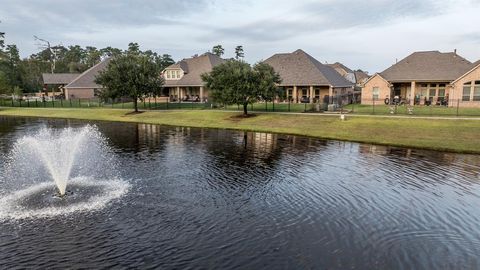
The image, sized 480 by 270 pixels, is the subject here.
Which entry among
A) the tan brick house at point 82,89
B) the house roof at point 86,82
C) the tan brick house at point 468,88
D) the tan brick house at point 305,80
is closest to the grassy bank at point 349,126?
the tan brick house at point 305,80

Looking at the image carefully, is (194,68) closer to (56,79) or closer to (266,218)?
(56,79)

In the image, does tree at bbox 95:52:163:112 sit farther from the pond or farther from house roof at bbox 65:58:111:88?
the pond

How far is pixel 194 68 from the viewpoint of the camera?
215 ft

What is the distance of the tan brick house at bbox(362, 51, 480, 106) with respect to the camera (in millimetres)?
48875

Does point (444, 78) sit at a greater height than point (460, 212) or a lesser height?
greater

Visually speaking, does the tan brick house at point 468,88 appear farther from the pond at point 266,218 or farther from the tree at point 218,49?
the tree at point 218,49

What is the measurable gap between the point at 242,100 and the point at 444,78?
2850cm

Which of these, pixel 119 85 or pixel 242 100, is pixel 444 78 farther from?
pixel 119 85

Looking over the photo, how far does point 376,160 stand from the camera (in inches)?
875

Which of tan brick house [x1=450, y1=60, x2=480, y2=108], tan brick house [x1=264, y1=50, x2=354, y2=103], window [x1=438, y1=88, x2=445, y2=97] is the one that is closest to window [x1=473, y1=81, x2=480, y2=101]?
tan brick house [x1=450, y1=60, x2=480, y2=108]

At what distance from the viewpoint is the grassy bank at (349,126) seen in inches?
1081

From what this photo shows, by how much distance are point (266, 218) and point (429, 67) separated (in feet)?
161

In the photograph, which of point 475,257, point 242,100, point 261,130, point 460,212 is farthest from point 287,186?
point 242,100

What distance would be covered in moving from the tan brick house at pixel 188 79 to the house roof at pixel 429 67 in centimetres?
2907
